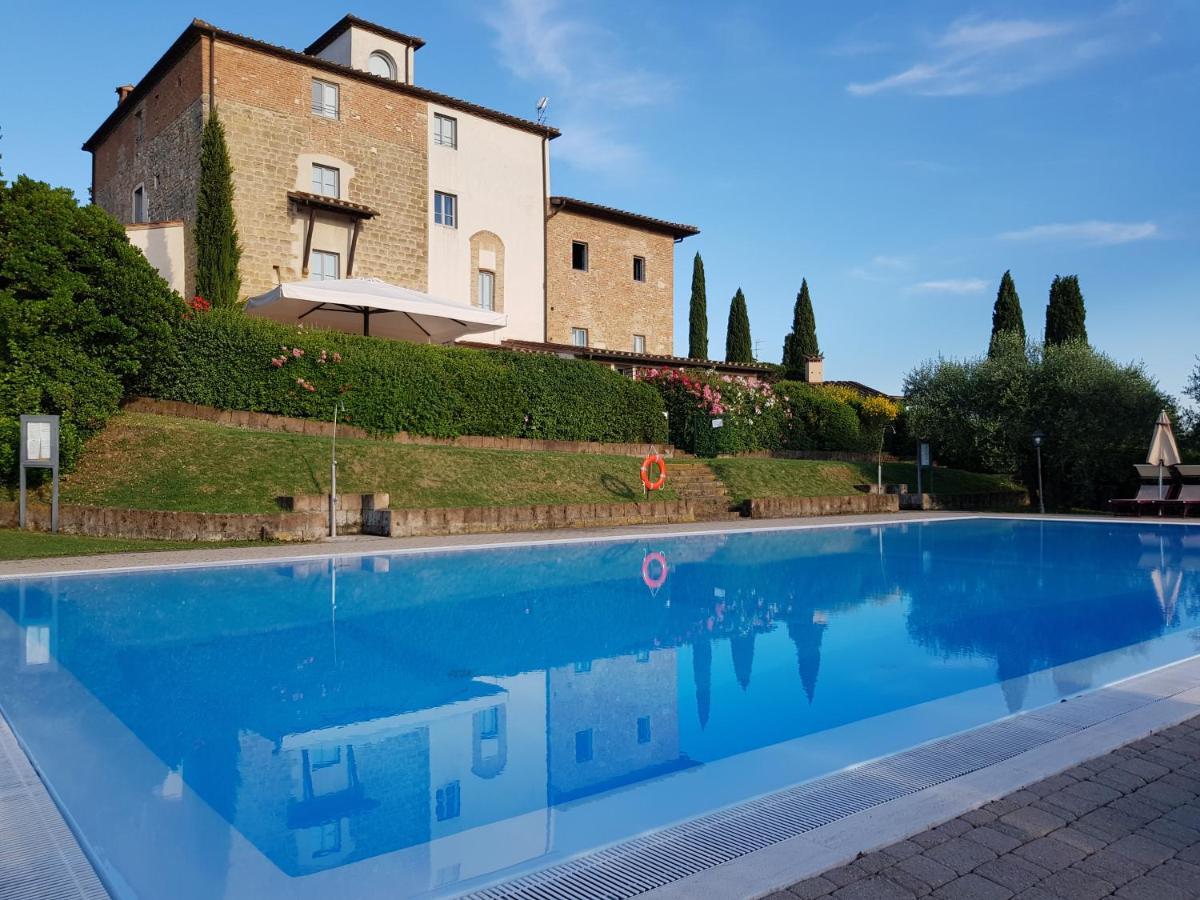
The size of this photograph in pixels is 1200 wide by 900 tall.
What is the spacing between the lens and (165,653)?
6617 mm

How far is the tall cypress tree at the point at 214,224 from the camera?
22.8 meters

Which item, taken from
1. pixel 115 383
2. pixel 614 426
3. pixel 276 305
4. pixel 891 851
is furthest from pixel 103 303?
pixel 891 851

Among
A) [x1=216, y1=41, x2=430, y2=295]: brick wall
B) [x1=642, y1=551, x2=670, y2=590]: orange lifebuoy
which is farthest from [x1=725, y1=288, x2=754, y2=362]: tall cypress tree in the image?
[x1=642, y1=551, x2=670, y2=590]: orange lifebuoy

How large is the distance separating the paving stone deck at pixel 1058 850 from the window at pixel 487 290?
27606 millimetres

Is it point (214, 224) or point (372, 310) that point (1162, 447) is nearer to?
point (372, 310)

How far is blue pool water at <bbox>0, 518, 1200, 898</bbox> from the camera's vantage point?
3332mm

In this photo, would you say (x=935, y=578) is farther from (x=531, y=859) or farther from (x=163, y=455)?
(x=163, y=455)

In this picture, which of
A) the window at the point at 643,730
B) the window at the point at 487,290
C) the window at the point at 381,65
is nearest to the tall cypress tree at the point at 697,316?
the window at the point at 487,290

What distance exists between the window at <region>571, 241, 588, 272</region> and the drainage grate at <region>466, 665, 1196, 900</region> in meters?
29.8

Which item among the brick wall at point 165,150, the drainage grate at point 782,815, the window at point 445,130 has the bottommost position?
the drainage grate at point 782,815

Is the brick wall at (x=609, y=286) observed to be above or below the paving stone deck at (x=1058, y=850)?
above

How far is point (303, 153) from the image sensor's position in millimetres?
25172

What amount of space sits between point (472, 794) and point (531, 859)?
0.83m

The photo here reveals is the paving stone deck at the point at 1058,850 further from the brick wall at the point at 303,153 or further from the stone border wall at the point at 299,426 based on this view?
the brick wall at the point at 303,153
